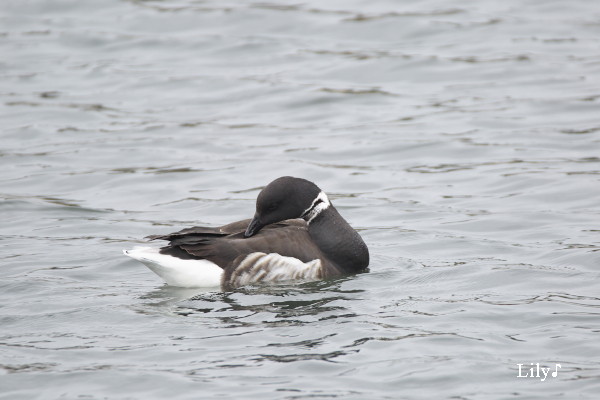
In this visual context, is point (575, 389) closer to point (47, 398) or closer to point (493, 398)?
point (493, 398)

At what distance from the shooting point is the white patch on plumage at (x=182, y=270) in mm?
9844

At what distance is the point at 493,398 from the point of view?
7.30 m

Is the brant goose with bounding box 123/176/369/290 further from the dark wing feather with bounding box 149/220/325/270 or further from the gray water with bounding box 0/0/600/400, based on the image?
the gray water with bounding box 0/0/600/400

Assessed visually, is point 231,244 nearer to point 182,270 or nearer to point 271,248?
point 271,248

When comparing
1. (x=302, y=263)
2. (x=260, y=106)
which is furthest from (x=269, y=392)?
(x=260, y=106)

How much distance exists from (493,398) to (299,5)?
14.4m

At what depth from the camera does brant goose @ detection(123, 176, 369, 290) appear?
10000mm

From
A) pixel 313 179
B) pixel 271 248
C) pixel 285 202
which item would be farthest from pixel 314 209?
pixel 313 179

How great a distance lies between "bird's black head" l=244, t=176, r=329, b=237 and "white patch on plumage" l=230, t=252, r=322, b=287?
1.05 ft

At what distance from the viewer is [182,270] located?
9938 mm

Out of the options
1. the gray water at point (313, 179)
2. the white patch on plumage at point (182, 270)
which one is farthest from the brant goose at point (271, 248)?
the gray water at point (313, 179)

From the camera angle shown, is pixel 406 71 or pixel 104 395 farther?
pixel 406 71

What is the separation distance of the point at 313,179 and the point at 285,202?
11.1ft

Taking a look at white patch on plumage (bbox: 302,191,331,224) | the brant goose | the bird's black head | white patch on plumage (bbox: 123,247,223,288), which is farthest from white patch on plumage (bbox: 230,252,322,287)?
white patch on plumage (bbox: 302,191,331,224)
